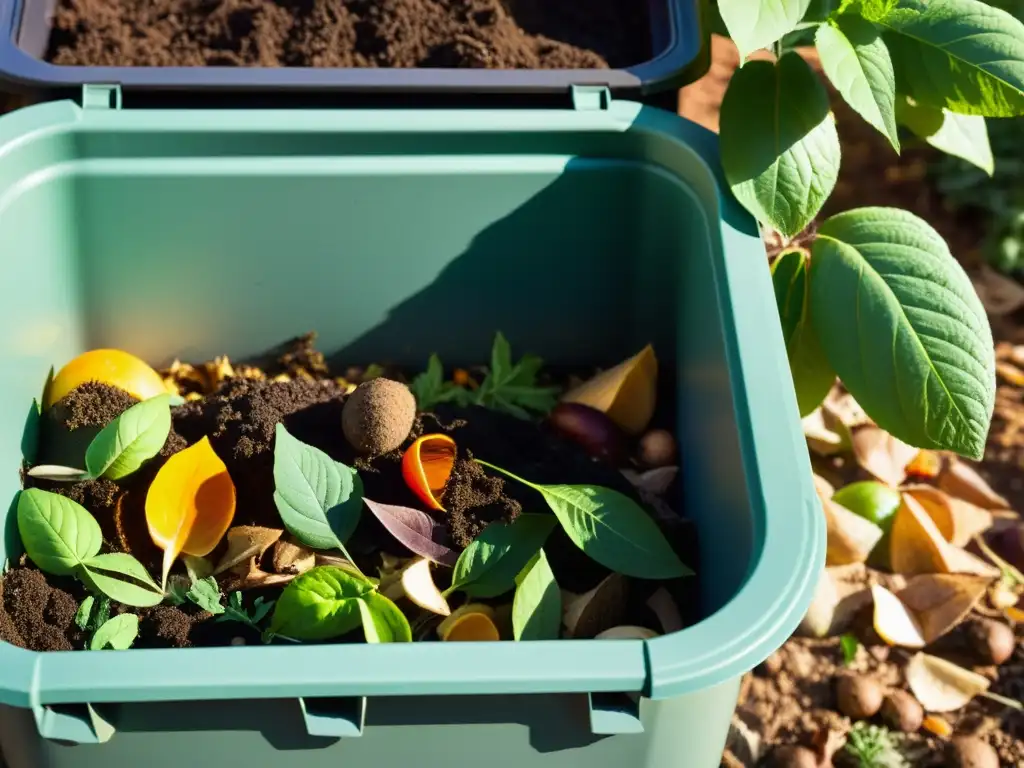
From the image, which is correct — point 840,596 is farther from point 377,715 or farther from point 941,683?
point 377,715

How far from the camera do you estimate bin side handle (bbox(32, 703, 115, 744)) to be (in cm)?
78

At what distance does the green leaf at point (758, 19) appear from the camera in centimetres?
102

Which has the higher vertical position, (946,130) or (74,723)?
(946,130)

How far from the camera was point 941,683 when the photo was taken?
4.42 feet

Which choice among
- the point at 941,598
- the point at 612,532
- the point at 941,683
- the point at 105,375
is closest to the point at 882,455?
the point at 941,598

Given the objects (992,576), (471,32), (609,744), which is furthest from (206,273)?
(992,576)

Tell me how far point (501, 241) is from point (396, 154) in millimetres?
157

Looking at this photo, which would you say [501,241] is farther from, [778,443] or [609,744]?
[609,744]

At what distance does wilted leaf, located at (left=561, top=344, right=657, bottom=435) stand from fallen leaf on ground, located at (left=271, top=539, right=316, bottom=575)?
15.0 inches

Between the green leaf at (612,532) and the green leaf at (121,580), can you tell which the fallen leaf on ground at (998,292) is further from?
the green leaf at (121,580)

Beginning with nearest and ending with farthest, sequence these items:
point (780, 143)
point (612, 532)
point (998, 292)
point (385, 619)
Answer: point (385, 619) → point (612, 532) → point (780, 143) → point (998, 292)

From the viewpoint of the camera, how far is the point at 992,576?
56.6 inches

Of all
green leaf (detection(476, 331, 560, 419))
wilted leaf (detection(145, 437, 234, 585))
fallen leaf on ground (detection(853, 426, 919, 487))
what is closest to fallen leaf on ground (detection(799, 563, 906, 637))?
fallen leaf on ground (detection(853, 426, 919, 487))

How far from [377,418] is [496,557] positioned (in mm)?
182
